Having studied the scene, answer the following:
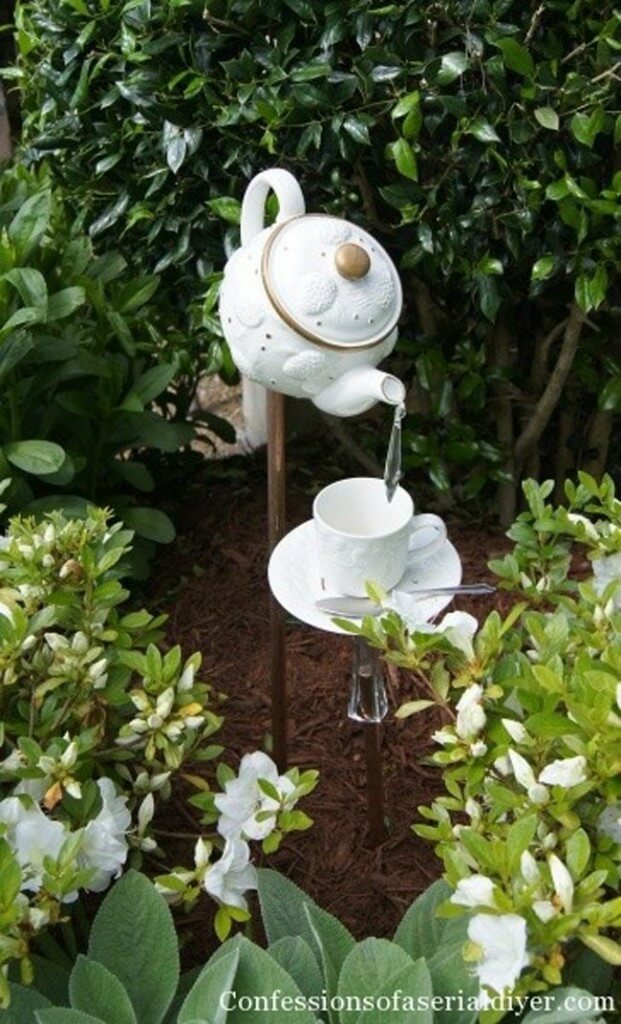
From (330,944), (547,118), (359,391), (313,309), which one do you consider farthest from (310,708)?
(547,118)

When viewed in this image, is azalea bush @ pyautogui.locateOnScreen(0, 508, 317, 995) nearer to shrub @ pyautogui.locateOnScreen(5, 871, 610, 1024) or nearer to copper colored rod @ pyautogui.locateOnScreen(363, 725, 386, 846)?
shrub @ pyautogui.locateOnScreen(5, 871, 610, 1024)

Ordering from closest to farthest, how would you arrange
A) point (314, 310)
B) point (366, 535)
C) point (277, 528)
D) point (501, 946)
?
point (501, 946) < point (314, 310) < point (366, 535) < point (277, 528)

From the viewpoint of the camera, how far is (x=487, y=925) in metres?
1.17

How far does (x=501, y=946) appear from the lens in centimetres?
116

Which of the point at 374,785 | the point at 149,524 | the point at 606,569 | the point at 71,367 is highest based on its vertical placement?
Answer: the point at 606,569

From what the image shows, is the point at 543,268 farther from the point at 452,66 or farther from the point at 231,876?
the point at 231,876

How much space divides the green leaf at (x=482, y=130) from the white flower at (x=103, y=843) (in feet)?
4.32

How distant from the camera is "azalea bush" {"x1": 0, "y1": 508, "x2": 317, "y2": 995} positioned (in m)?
1.38

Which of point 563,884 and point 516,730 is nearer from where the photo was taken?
point 563,884

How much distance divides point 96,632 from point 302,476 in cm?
144

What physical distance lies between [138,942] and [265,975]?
0.68 feet

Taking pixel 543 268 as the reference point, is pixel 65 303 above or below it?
below

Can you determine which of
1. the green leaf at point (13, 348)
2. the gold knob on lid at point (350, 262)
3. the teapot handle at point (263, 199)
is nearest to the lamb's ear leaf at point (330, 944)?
the gold knob on lid at point (350, 262)

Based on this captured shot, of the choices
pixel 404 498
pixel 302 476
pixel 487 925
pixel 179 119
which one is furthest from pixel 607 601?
pixel 302 476
